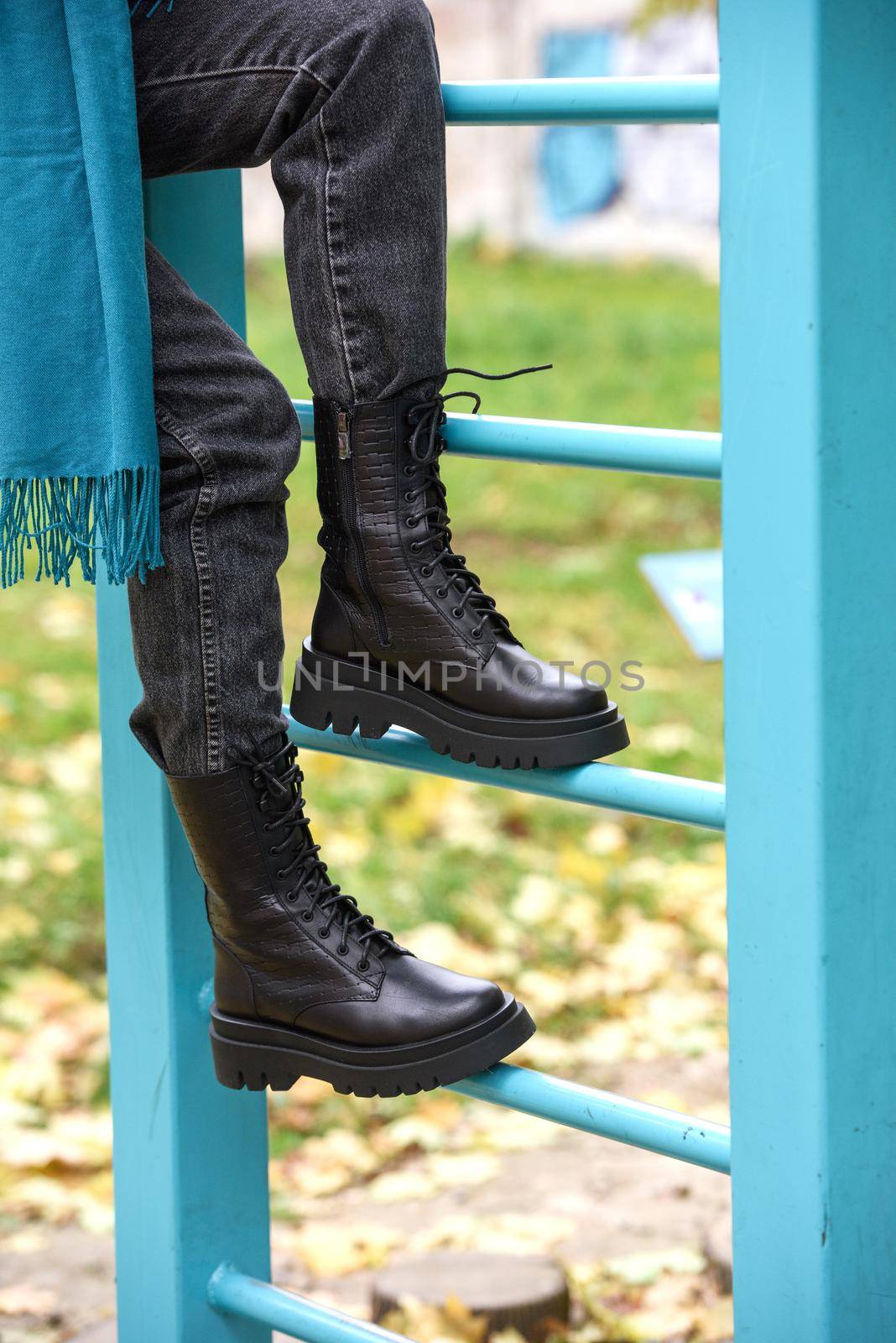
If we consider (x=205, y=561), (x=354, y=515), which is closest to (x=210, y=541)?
(x=205, y=561)

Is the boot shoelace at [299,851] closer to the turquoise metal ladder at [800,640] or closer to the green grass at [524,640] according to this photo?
the turquoise metal ladder at [800,640]

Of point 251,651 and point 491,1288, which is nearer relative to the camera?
point 251,651

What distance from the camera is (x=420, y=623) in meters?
1.27

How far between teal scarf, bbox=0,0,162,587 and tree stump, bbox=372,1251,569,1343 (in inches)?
41.6

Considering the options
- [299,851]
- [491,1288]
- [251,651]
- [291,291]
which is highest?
[291,291]

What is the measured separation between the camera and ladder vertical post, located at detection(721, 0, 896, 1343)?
975mm

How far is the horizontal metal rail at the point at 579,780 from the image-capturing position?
1.14m

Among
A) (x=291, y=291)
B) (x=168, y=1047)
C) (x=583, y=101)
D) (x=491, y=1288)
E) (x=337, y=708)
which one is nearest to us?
(x=583, y=101)

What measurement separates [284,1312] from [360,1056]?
0.34 metres

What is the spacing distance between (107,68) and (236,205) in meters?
0.27

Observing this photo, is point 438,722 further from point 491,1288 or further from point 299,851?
point 491,1288

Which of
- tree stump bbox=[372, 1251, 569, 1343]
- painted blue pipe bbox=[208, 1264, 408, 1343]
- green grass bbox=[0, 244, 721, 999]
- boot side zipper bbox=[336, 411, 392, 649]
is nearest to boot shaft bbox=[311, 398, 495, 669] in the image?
boot side zipper bbox=[336, 411, 392, 649]

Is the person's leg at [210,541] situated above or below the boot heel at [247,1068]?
above

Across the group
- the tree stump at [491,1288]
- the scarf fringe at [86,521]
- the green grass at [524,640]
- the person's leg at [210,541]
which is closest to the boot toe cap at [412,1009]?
the person's leg at [210,541]
